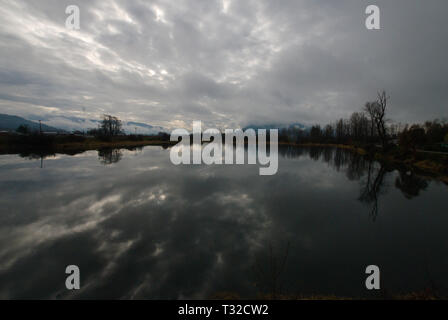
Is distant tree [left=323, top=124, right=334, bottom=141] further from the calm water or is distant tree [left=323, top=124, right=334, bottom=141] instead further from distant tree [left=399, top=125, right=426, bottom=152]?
the calm water

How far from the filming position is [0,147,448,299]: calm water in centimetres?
552

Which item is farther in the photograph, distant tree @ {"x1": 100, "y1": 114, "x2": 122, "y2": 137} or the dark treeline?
distant tree @ {"x1": 100, "y1": 114, "x2": 122, "y2": 137}

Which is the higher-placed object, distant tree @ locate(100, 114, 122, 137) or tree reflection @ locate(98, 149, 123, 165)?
distant tree @ locate(100, 114, 122, 137)

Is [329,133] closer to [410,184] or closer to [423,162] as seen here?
[423,162]

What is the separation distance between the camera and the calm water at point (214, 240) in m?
5.52

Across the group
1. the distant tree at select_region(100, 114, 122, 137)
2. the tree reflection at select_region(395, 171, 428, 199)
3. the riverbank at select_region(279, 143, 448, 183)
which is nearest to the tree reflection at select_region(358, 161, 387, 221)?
the tree reflection at select_region(395, 171, 428, 199)

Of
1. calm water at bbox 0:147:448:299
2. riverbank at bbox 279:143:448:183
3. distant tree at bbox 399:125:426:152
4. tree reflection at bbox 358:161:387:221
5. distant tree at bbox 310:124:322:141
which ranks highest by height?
distant tree at bbox 310:124:322:141

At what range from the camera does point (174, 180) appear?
18609mm

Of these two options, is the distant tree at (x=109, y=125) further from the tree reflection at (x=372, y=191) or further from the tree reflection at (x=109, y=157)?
the tree reflection at (x=372, y=191)

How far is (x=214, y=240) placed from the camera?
8031mm

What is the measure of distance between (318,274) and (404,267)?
346 cm

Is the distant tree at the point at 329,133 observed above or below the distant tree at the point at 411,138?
above

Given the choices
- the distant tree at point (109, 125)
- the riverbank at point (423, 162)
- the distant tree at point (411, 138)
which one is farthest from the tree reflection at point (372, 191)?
the distant tree at point (109, 125)
